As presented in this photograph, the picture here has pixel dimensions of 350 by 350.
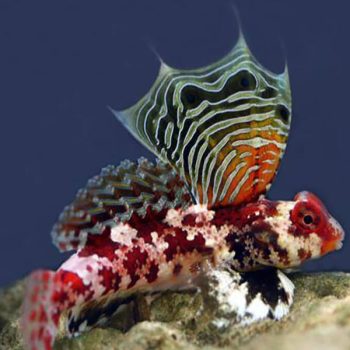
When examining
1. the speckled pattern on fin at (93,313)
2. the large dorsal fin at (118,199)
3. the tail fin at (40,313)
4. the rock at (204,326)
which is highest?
the large dorsal fin at (118,199)

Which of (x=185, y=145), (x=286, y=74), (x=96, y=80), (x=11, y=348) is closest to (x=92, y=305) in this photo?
(x=11, y=348)

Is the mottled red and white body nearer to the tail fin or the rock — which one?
the tail fin

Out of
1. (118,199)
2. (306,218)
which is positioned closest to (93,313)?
(118,199)

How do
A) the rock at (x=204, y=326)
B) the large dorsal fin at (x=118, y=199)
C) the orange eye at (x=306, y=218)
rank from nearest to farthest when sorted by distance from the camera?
1. the rock at (x=204, y=326)
2. the large dorsal fin at (x=118, y=199)
3. the orange eye at (x=306, y=218)

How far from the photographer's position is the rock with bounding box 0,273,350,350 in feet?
9.43

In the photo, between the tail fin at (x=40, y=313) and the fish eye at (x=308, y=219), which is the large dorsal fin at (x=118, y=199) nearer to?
the tail fin at (x=40, y=313)

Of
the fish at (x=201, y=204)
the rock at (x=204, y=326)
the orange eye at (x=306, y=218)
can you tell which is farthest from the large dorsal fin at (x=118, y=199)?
the orange eye at (x=306, y=218)

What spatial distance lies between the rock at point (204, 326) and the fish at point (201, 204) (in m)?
0.17

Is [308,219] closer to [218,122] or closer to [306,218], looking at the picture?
[306,218]

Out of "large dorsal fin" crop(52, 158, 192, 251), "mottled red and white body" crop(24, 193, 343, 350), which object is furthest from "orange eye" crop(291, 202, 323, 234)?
"large dorsal fin" crop(52, 158, 192, 251)

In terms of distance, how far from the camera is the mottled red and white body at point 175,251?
14.8ft

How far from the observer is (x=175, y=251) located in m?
4.98

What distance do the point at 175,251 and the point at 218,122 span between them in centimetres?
133

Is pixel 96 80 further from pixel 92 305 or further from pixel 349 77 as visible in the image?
pixel 92 305
